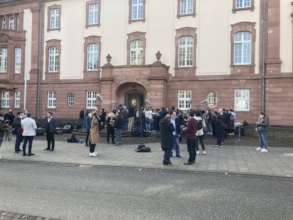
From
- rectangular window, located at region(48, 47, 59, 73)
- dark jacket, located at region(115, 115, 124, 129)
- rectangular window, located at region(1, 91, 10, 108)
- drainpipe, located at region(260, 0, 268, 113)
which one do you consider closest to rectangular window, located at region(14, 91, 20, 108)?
rectangular window, located at region(1, 91, 10, 108)

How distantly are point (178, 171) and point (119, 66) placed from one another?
816 inches

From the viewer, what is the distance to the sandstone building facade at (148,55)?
28.9m

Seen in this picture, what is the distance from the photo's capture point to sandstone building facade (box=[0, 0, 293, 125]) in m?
28.9

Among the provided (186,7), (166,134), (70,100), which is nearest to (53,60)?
(70,100)

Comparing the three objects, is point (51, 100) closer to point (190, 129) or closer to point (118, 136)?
point (118, 136)

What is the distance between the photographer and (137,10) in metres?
34.2

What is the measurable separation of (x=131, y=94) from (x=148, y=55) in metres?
3.59

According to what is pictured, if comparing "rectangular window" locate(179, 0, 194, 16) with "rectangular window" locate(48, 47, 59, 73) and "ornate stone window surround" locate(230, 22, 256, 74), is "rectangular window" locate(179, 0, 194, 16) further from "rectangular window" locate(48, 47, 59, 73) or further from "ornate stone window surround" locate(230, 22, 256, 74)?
"rectangular window" locate(48, 47, 59, 73)

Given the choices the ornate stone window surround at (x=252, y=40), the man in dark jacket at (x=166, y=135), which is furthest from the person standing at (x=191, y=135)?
the ornate stone window surround at (x=252, y=40)

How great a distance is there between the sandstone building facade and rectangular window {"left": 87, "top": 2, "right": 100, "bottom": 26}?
89 millimetres

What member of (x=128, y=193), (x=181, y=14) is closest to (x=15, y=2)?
(x=181, y=14)

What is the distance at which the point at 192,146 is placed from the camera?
47.6 ft

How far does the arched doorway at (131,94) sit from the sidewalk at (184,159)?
13318 mm

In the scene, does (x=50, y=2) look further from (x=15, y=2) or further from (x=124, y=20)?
(x=124, y=20)
